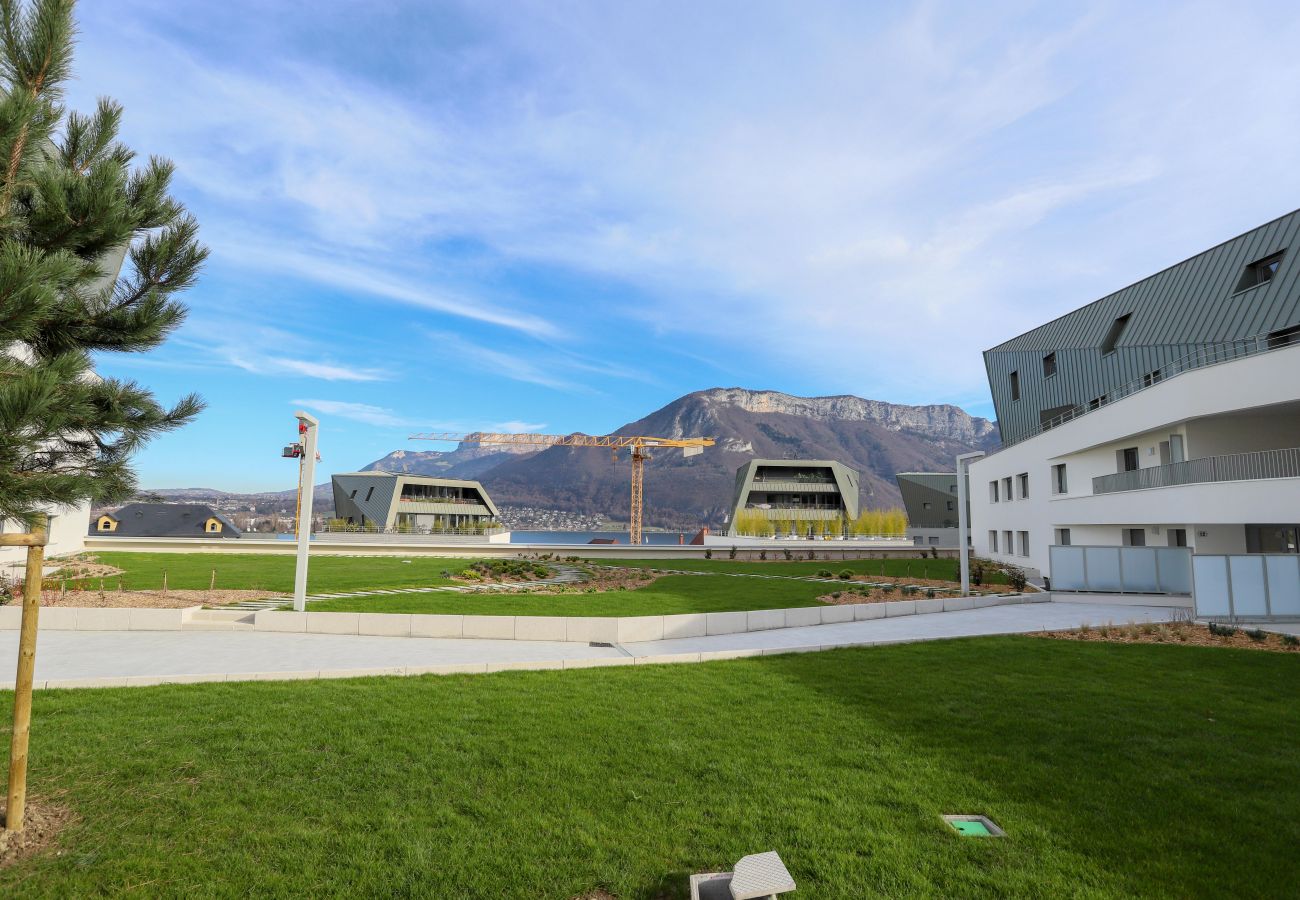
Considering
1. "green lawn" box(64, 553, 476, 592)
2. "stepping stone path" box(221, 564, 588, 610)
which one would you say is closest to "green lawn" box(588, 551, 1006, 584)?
"stepping stone path" box(221, 564, 588, 610)

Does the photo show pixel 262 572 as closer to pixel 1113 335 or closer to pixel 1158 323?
pixel 1158 323

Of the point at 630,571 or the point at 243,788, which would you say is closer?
the point at 243,788

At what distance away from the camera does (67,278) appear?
14.6 ft

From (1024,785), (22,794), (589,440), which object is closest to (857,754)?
(1024,785)

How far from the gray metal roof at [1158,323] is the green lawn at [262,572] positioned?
102 ft

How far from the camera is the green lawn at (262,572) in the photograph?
2161 centimetres

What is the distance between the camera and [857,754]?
696 centimetres

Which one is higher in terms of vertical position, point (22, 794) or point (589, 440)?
point (589, 440)

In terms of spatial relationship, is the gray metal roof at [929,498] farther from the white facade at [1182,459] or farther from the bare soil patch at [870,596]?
the bare soil patch at [870,596]

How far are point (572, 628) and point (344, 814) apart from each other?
9.16m

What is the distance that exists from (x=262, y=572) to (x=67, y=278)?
24.5 metres

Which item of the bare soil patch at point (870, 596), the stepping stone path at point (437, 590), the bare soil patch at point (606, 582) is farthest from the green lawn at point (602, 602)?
the bare soil patch at point (606, 582)

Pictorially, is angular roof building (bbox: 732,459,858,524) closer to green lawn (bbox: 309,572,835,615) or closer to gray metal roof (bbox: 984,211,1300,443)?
gray metal roof (bbox: 984,211,1300,443)

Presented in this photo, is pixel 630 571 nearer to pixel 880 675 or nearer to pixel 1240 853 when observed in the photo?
pixel 880 675
